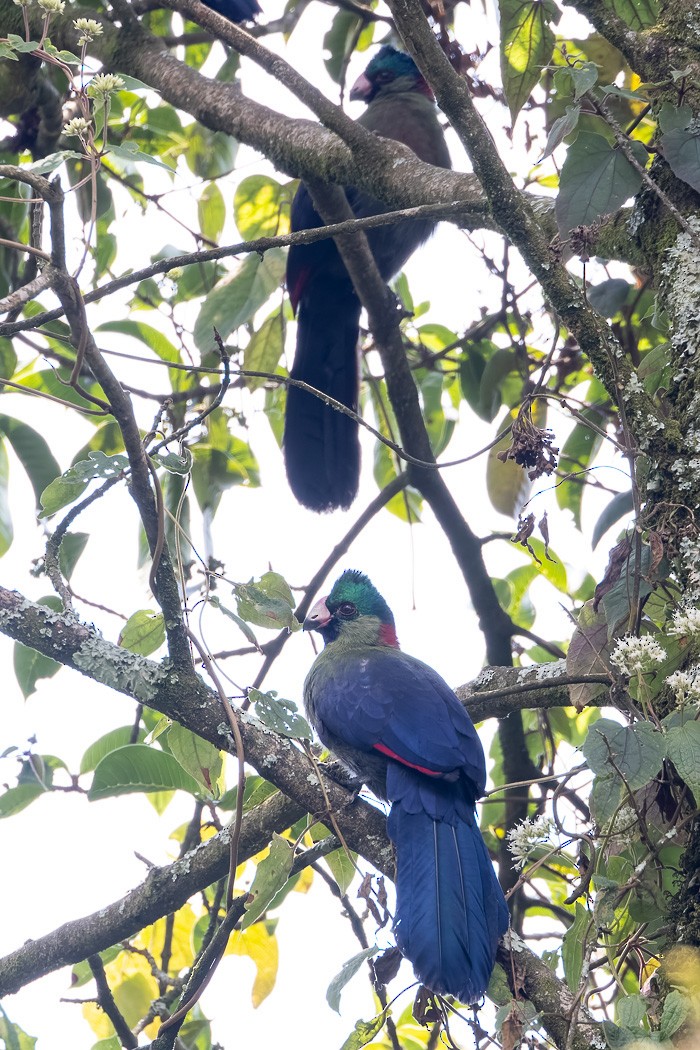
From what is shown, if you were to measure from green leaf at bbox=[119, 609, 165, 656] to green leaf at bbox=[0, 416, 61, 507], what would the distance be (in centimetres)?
88

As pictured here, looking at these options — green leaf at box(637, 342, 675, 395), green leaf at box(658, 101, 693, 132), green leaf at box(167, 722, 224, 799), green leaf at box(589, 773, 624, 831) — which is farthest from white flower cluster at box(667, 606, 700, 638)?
green leaf at box(167, 722, 224, 799)

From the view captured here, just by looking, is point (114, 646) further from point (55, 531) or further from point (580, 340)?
point (580, 340)

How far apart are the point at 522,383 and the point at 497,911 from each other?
239 cm

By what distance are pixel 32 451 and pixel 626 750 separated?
2.26 meters

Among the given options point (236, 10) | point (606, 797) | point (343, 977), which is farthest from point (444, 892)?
point (236, 10)

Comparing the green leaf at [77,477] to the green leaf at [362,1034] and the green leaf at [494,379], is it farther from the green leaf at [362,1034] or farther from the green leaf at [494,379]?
the green leaf at [494,379]

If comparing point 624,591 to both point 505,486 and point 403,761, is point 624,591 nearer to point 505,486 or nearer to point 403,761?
point 403,761

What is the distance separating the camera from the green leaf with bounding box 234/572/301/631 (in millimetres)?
2385

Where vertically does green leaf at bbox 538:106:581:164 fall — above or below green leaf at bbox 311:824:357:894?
above

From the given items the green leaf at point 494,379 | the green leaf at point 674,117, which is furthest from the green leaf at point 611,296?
the green leaf at point 674,117

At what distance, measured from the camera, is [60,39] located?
12.3ft

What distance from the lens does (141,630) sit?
2652 mm

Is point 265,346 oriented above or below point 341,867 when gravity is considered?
above

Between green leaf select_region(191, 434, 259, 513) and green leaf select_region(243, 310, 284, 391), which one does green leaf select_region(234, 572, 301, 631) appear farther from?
green leaf select_region(243, 310, 284, 391)
